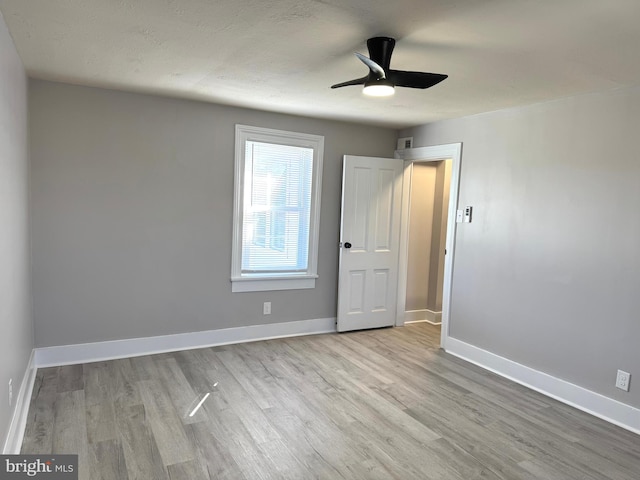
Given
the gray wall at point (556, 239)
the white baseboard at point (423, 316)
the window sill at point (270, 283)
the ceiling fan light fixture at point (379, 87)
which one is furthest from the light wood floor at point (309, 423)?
the ceiling fan light fixture at point (379, 87)

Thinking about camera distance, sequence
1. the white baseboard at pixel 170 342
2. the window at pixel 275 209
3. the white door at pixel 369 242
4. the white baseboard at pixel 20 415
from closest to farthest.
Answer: the white baseboard at pixel 20 415 → the white baseboard at pixel 170 342 → the window at pixel 275 209 → the white door at pixel 369 242

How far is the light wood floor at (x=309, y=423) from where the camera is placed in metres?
2.43

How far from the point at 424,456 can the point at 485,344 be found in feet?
5.91

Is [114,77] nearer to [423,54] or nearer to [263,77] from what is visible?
[263,77]

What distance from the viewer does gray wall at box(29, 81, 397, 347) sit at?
356cm

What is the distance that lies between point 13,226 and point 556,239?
12.5ft

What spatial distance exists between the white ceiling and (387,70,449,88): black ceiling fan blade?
174 millimetres

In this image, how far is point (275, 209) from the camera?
454cm

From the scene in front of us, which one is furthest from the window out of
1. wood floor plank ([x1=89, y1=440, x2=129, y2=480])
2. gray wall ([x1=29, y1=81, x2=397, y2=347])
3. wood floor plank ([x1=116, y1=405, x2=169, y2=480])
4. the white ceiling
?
wood floor plank ([x1=89, y1=440, x2=129, y2=480])

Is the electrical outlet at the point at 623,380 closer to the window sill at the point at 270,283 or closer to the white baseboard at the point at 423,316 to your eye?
the white baseboard at the point at 423,316

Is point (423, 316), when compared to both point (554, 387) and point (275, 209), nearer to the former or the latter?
point (554, 387)

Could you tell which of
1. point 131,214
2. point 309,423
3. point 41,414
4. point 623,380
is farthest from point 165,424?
point 623,380

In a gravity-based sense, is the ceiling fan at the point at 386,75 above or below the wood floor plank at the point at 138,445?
above

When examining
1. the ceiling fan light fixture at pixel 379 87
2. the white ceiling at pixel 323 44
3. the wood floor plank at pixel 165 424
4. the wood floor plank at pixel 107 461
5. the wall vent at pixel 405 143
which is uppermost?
the white ceiling at pixel 323 44
